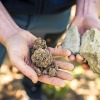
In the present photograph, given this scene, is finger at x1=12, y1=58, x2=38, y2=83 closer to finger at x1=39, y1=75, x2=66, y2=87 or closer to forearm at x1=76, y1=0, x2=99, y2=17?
finger at x1=39, y1=75, x2=66, y2=87

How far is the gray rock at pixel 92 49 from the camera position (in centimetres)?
173

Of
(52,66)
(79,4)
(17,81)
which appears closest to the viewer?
(52,66)

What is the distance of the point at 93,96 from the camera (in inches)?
107

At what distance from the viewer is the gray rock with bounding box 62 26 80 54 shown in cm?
182

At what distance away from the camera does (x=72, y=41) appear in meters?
1.88

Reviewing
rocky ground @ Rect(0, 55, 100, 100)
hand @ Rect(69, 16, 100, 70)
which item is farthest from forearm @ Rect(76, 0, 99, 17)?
rocky ground @ Rect(0, 55, 100, 100)

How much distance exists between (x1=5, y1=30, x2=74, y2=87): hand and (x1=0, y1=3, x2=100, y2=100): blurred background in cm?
93

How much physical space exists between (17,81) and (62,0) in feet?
3.77

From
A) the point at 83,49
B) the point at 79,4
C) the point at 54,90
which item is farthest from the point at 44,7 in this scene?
the point at 54,90

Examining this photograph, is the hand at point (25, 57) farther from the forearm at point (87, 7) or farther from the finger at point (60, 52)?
the forearm at point (87, 7)

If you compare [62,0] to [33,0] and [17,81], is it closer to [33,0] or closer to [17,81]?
[33,0]

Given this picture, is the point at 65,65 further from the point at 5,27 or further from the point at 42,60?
the point at 5,27

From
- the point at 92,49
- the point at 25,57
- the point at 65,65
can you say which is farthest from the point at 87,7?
the point at 25,57

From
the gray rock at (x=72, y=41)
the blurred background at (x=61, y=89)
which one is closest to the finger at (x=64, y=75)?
the gray rock at (x=72, y=41)
